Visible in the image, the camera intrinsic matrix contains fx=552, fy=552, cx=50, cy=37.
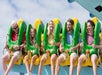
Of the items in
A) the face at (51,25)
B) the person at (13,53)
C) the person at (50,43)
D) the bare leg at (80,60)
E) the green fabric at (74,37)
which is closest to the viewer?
the bare leg at (80,60)

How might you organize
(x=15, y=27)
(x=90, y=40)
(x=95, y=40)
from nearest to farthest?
1. (x=95, y=40)
2. (x=90, y=40)
3. (x=15, y=27)

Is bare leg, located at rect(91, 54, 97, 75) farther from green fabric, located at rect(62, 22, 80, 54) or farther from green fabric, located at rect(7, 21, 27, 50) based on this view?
green fabric, located at rect(7, 21, 27, 50)

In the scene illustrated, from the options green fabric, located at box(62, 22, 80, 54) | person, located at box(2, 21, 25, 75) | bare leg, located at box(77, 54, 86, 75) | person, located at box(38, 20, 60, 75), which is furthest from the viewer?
person, located at box(2, 21, 25, 75)

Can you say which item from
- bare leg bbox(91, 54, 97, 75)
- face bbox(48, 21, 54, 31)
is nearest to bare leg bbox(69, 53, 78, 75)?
bare leg bbox(91, 54, 97, 75)

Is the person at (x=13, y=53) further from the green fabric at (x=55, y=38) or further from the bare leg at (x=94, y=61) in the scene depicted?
the bare leg at (x=94, y=61)

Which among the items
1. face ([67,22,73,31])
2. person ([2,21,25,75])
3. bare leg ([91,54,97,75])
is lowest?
bare leg ([91,54,97,75])

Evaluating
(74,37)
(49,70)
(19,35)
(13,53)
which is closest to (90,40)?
(74,37)

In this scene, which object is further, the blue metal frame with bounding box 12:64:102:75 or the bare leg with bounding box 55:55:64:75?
the blue metal frame with bounding box 12:64:102:75

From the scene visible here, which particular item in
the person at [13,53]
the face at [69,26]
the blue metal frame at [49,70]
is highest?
the face at [69,26]

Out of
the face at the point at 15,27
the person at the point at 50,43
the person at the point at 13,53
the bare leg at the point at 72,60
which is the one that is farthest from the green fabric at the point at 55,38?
the face at the point at 15,27

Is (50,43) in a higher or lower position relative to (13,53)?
higher

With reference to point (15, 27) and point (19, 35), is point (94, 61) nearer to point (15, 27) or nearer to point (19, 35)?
point (19, 35)

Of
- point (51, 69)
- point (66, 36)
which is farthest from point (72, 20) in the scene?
point (51, 69)

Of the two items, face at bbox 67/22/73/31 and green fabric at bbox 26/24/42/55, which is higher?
face at bbox 67/22/73/31
